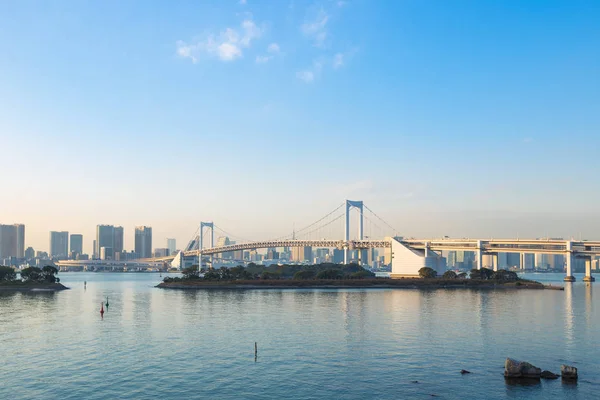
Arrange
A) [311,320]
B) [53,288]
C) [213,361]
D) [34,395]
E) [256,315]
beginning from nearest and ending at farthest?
1. [34,395]
2. [213,361]
3. [311,320]
4. [256,315]
5. [53,288]

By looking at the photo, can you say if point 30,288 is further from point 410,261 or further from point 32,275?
point 410,261

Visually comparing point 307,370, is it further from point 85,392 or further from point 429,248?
point 429,248

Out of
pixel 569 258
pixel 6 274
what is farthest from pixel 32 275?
pixel 569 258

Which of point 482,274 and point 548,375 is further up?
point 548,375

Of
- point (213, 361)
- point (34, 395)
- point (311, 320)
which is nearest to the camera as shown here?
point (34, 395)

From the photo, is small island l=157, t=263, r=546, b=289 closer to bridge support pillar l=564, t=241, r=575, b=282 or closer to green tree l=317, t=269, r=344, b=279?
green tree l=317, t=269, r=344, b=279

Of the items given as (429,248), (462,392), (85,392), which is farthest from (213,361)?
(429,248)
